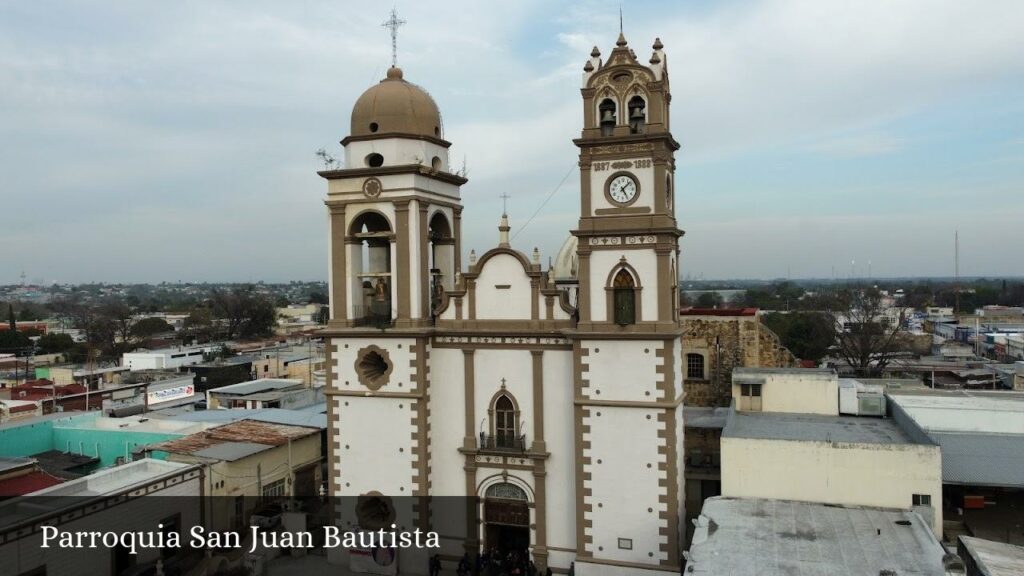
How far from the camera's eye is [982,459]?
1816 centimetres

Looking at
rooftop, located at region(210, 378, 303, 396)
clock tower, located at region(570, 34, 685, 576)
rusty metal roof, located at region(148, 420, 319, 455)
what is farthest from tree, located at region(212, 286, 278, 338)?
clock tower, located at region(570, 34, 685, 576)

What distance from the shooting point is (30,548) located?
1634cm

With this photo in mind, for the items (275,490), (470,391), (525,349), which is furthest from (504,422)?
(275,490)

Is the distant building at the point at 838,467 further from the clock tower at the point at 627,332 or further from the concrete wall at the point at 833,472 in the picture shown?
the clock tower at the point at 627,332

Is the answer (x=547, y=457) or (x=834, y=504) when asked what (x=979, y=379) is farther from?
(x=547, y=457)

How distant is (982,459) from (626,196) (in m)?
11.2

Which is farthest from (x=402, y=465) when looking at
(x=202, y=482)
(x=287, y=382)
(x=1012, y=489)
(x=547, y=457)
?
(x=287, y=382)

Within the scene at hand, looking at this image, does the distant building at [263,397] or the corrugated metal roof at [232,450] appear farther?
the distant building at [263,397]

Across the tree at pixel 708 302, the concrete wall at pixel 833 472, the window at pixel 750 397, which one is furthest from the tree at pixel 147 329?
the concrete wall at pixel 833 472

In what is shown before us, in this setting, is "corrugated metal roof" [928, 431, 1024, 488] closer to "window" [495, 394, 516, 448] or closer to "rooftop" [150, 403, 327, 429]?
"window" [495, 394, 516, 448]

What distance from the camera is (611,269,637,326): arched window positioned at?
57.3 ft

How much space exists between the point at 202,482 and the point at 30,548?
17.4 feet

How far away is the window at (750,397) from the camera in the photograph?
22.3 metres

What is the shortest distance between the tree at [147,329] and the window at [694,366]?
61687 millimetres
